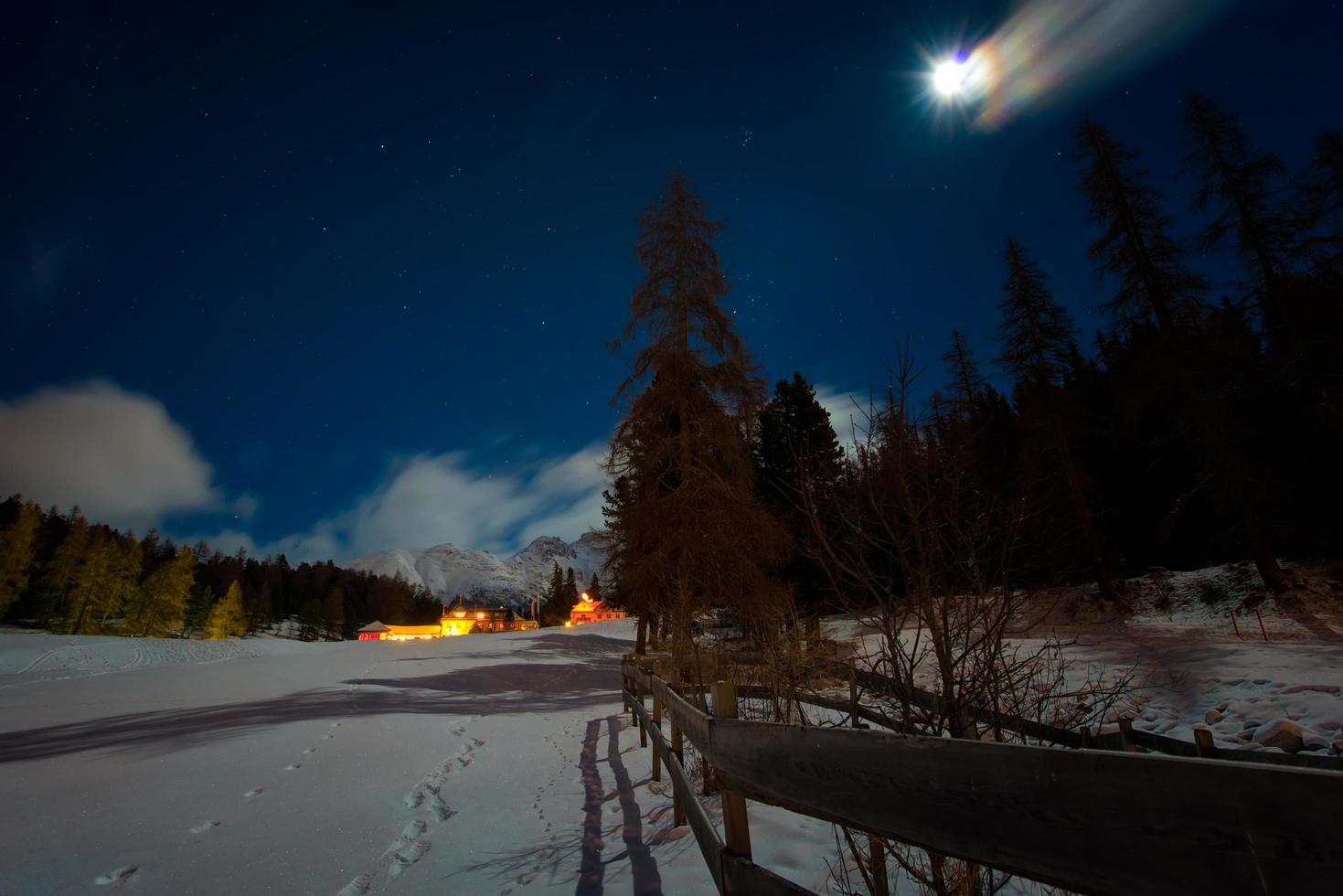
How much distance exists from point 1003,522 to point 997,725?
137 cm

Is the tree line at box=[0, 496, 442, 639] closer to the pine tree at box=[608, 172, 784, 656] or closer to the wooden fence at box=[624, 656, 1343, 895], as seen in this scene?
the pine tree at box=[608, 172, 784, 656]

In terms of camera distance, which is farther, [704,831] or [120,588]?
[120,588]

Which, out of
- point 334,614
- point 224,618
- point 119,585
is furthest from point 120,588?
point 334,614

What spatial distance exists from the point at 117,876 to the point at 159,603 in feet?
223

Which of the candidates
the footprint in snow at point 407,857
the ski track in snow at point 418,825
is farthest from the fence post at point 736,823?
the footprint in snow at point 407,857

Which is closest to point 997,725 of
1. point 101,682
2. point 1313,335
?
point 1313,335

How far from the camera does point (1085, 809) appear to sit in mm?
1208

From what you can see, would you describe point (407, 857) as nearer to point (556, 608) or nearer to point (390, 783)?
point (390, 783)

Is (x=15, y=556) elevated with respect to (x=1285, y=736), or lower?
elevated

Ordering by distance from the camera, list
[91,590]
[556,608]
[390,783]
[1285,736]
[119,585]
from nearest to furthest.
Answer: [390,783]
[1285,736]
[91,590]
[119,585]
[556,608]

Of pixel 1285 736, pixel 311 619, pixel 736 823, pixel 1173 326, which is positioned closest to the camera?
pixel 736 823

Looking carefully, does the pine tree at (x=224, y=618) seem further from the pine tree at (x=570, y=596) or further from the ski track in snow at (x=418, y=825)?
the ski track in snow at (x=418, y=825)

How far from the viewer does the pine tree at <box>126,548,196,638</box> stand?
55.2 metres

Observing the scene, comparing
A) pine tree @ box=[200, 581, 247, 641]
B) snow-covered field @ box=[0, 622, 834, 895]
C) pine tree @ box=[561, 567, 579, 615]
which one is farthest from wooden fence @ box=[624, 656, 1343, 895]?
pine tree @ box=[561, 567, 579, 615]
